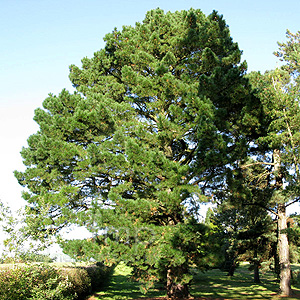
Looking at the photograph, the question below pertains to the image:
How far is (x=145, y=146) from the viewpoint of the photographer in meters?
11.0

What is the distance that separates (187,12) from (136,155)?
788cm

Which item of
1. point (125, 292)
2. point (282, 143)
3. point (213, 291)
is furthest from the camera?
A: point (213, 291)

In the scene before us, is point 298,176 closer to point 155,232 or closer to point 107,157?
point 155,232

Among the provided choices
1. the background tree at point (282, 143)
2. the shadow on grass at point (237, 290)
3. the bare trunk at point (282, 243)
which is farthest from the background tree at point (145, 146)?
the shadow on grass at point (237, 290)

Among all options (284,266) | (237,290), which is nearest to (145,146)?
(284,266)

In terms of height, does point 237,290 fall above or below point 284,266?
below

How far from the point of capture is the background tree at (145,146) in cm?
949

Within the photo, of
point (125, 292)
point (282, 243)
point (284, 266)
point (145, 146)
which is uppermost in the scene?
point (145, 146)

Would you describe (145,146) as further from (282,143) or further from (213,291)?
(213,291)

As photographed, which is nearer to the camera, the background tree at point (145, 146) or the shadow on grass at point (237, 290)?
the background tree at point (145, 146)

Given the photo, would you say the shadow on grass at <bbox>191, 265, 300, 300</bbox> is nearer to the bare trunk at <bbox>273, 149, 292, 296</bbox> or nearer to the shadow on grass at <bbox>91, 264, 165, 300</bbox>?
the bare trunk at <bbox>273, 149, 292, 296</bbox>

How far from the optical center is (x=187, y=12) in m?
13.0

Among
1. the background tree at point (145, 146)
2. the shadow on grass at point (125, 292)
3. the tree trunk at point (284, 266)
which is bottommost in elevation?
the shadow on grass at point (125, 292)

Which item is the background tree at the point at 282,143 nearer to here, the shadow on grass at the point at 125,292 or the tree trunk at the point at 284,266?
the tree trunk at the point at 284,266
